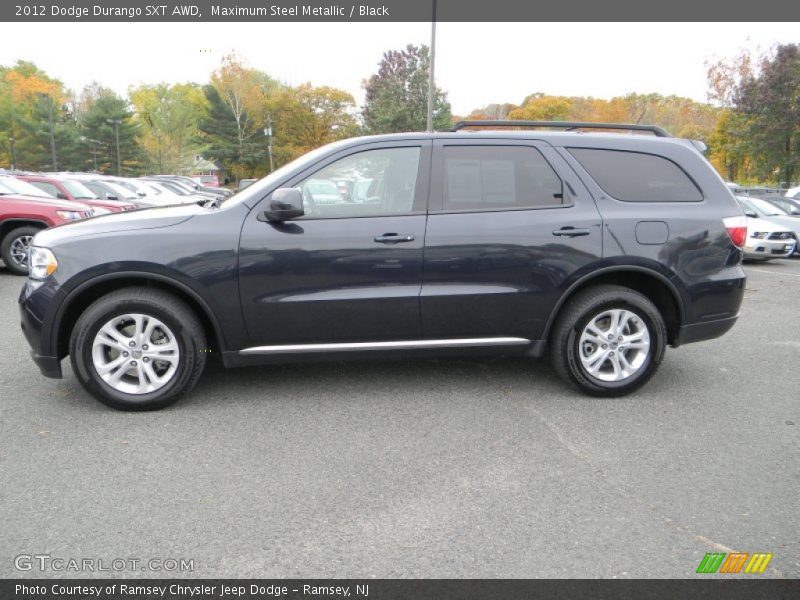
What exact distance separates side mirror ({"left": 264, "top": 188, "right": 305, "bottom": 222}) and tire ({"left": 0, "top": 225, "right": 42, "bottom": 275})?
7.38m

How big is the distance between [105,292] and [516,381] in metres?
3.01

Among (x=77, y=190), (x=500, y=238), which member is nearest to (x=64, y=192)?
(x=77, y=190)

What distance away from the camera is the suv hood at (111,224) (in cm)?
397

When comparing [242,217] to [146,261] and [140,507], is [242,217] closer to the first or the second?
[146,261]

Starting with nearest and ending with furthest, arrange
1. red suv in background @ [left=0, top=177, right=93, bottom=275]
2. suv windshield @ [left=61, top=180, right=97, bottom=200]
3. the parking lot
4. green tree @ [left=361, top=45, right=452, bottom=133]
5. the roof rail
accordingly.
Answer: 1. the parking lot
2. the roof rail
3. red suv in background @ [left=0, top=177, right=93, bottom=275]
4. suv windshield @ [left=61, top=180, right=97, bottom=200]
5. green tree @ [left=361, top=45, right=452, bottom=133]

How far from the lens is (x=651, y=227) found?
14.0 ft

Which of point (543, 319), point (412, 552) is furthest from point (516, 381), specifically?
point (412, 552)

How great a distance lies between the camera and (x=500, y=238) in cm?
415

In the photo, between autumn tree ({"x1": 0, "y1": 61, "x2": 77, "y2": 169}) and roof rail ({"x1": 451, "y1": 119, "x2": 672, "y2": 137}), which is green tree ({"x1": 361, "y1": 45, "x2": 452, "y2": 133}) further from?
roof rail ({"x1": 451, "y1": 119, "x2": 672, "y2": 137})

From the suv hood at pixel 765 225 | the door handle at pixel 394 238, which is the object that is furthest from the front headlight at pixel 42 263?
the suv hood at pixel 765 225

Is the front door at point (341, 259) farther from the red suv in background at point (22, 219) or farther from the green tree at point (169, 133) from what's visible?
the green tree at point (169, 133)

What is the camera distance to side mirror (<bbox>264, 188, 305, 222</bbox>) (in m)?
3.85

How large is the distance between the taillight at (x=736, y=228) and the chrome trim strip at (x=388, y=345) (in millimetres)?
1640

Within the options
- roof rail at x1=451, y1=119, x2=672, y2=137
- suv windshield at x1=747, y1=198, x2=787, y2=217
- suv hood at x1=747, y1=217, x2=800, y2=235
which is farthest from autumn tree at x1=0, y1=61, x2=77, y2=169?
roof rail at x1=451, y1=119, x2=672, y2=137
